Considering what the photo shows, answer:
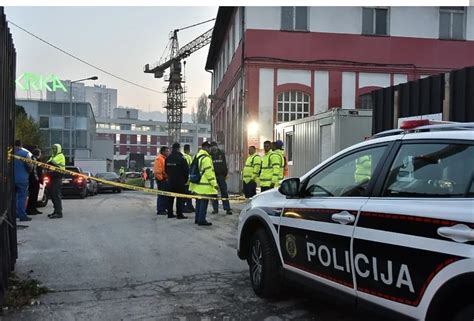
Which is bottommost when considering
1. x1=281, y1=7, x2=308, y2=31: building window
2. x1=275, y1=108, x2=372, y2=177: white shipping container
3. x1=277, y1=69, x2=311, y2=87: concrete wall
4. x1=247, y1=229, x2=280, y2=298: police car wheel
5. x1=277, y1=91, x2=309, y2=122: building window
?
x1=247, y1=229, x2=280, y2=298: police car wheel

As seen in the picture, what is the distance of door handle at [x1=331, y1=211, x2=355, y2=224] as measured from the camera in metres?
3.57

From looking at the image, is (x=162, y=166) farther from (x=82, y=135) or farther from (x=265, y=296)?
(x=82, y=135)

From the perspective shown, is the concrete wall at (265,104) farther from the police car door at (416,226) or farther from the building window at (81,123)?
the building window at (81,123)

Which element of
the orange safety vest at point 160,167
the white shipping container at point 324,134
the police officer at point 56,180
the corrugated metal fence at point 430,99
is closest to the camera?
the corrugated metal fence at point 430,99

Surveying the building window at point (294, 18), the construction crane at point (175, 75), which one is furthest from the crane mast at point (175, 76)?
the building window at point (294, 18)

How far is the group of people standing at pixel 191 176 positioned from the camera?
33.1ft

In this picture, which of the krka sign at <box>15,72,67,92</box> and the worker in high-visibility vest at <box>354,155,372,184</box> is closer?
the worker in high-visibility vest at <box>354,155,372,184</box>

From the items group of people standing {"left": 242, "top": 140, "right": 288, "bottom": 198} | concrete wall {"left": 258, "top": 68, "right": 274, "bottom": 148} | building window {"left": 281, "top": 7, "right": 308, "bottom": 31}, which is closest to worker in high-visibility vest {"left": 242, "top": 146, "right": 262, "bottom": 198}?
group of people standing {"left": 242, "top": 140, "right": 288, "bottom": 198}

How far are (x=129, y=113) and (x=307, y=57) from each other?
101572mm

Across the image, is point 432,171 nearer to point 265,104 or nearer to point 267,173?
point 267,173

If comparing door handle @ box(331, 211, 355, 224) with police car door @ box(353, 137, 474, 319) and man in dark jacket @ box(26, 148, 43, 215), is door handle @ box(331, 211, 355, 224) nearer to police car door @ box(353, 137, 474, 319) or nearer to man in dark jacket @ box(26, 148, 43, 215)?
police car door @ box(353, 137, 474, 319)

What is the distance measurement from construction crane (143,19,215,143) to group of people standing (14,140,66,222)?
1464 inches

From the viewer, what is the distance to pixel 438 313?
9.33ft

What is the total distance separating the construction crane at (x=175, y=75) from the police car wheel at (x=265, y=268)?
145 feet
